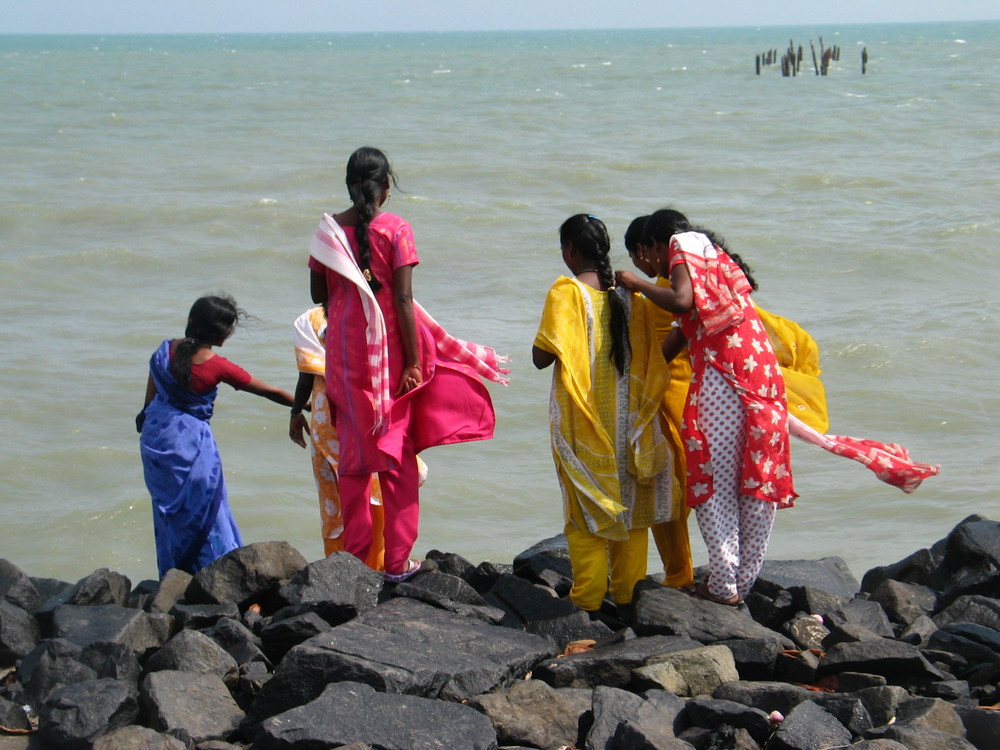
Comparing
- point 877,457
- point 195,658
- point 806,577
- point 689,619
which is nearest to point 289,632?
point 195,658

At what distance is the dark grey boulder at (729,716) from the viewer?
3246 mm

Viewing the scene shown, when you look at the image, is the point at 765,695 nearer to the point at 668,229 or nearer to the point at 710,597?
the point at 710,597

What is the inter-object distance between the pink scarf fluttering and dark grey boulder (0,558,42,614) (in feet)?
9.64

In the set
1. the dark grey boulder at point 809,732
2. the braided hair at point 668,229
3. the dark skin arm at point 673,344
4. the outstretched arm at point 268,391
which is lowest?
the dark grey boulder at point 809,732

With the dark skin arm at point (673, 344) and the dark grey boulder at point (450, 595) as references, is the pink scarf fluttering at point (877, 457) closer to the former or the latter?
the dark skin arm at point (673, 344)

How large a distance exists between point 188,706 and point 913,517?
16.3ft

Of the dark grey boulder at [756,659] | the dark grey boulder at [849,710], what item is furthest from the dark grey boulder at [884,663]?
the dark grey boulder at [849,710]

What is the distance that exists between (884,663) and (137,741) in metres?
2.20

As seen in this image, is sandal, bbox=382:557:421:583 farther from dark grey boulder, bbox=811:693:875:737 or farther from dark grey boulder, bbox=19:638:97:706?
dark grey boulder, bbox=811:693:875:737

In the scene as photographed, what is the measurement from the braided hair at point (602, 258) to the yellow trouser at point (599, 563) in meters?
0.56

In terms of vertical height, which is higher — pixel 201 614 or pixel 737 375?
pixel 737 375

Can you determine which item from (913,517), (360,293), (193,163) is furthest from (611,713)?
(193,163)

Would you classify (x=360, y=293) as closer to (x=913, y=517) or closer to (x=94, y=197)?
(x=913, y=517)

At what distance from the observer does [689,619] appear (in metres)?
4.00
